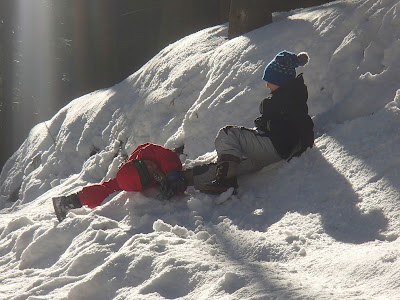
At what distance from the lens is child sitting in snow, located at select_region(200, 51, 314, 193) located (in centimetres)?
441

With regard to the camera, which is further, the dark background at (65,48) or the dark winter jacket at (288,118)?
the dark background at (65,48)

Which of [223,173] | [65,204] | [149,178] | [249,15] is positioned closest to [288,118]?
[223,173]

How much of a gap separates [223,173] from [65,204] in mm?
1609

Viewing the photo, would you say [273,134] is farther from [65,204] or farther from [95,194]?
[65,204]

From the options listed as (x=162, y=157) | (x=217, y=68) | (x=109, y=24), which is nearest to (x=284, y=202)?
(x=162, y=157)

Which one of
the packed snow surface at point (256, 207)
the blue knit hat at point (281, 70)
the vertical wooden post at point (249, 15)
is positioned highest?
the vertical wooden post at point (249, 15)

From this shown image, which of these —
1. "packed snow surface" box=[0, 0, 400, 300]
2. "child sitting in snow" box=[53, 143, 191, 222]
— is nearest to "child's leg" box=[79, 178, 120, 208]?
"child sitting in snow" box=[53, 143, 191, 222]

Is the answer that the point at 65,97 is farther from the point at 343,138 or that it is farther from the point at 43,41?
the point at 343,138

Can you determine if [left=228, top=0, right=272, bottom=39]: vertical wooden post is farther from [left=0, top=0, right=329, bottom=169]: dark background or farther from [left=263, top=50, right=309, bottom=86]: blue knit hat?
[left=0, top=0, right=329, bottom=169]: dark background

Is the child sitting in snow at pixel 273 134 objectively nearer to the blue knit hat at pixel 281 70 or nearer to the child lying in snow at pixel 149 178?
the blue knit hat at pixel 281 70

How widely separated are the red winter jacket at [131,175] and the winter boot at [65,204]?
0.06 metres

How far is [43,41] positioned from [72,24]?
136 cm

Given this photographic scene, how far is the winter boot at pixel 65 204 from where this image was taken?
187 inches

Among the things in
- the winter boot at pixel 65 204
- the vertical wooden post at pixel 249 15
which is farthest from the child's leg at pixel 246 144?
the vertical wooden post at pixel 249 15
